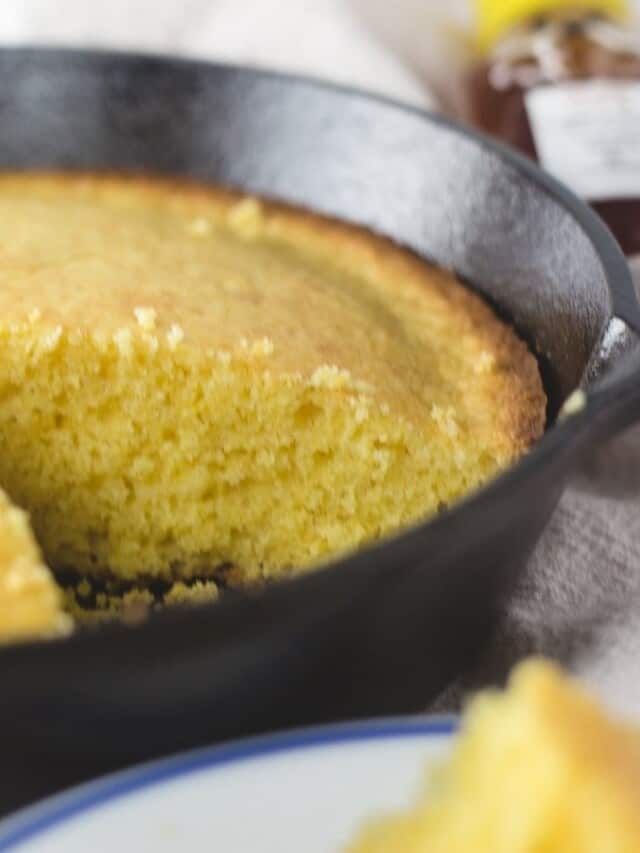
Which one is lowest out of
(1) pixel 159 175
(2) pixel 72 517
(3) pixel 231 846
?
(2) pixel 72 517

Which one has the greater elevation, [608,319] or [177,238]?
[608,319]

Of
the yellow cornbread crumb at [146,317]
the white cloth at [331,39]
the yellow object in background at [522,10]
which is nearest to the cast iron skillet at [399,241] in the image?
the white cloth at [331,39]

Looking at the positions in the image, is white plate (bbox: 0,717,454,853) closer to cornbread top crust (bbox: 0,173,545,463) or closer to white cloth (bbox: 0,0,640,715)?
cornbread top crust (bbox: 0,173,545,463)

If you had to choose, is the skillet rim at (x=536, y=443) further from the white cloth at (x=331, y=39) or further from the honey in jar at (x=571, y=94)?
the honey in jar at (x=571, y=94)

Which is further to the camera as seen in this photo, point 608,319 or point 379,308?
point 379,308

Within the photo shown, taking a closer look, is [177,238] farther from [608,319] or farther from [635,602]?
[635,602]

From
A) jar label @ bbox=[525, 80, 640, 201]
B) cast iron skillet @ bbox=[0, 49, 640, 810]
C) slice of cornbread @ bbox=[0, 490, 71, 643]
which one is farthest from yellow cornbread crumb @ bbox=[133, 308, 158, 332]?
jar label @ bbox=[525, 80, 640, 201]

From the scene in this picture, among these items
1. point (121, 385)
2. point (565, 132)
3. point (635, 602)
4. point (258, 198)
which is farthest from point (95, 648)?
point (565, 132)
